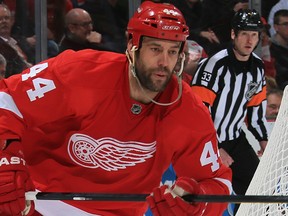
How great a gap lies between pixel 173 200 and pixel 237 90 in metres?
2.42

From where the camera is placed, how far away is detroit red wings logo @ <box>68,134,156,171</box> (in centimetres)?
284

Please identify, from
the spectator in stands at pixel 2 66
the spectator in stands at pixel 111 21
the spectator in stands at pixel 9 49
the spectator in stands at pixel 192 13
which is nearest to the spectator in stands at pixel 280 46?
the spectator in stands at pixel 192 13

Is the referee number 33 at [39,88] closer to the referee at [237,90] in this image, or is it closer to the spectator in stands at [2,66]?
the referee at [237,90]

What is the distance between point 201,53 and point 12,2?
121 centimetres

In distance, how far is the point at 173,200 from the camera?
8.42ft

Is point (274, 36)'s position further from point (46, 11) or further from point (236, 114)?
point (46, 11)

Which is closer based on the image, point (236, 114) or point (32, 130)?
point (32, 130)

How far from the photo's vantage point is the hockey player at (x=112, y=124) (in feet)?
9.03

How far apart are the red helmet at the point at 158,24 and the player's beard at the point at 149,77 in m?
0.08

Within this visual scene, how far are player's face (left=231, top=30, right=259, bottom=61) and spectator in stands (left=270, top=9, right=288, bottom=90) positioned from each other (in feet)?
2.81

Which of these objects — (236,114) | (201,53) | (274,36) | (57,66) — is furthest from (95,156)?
(274,36)

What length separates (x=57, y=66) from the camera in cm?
280

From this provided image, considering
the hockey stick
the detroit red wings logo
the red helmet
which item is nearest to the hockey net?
the hockey stick

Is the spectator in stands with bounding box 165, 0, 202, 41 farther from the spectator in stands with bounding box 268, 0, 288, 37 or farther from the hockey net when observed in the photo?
the hockey net
